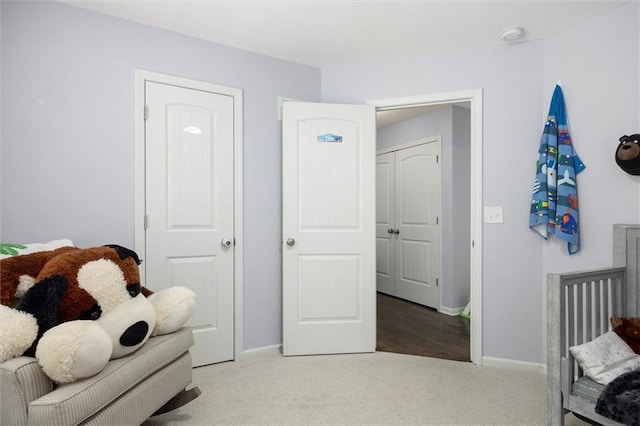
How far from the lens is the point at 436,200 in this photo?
176 inches

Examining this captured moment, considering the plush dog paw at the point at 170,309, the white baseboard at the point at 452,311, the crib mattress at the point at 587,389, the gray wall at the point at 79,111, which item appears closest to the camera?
the crib mattress at the point at 587,389

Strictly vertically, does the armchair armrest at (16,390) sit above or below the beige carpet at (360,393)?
above

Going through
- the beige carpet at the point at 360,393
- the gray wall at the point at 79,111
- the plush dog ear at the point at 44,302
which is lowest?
the beige carpet at the point at 360,393

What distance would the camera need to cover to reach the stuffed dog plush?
4.17ft

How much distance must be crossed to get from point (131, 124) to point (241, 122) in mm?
747

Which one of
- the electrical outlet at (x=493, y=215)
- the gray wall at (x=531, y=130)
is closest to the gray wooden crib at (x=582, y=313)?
the gray wall at (x=531, y=130)

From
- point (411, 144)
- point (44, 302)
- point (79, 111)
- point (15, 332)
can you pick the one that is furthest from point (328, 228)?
point (411, 144)

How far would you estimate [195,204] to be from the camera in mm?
2660

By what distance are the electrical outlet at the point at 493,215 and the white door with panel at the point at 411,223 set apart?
1.67 m

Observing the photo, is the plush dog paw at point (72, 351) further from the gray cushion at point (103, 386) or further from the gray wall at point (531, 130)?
the gray wall at point (531, 130)

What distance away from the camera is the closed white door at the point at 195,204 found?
2523mm

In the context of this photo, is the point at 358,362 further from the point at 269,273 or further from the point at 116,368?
the point at 116,368

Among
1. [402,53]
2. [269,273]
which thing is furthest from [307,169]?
[402,53]

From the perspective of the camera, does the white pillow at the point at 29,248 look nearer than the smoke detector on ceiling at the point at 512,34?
Yes
